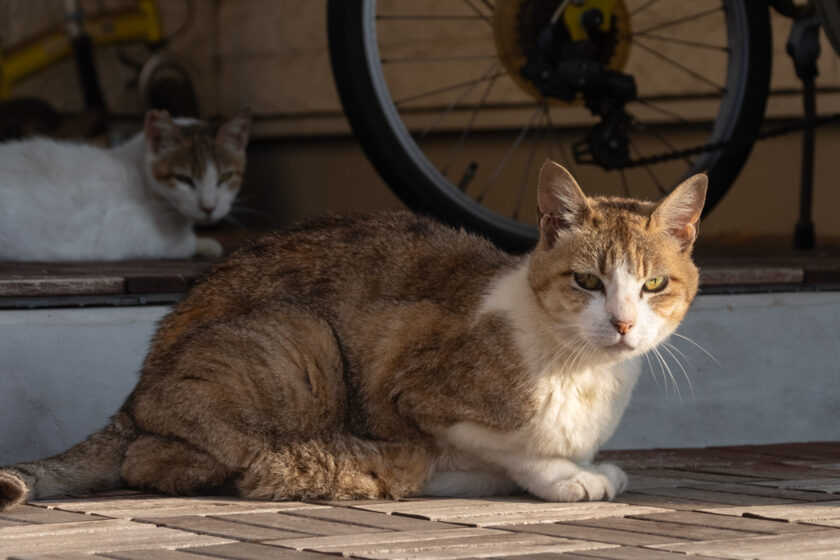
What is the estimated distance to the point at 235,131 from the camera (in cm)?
480

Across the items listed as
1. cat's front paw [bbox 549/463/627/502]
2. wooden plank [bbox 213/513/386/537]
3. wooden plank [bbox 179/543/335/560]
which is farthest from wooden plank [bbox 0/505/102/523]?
cat's front paw [bbox 549/463/627/502]

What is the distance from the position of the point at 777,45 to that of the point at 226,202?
8.29 feet

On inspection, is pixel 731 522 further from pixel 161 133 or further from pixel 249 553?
pixel 161 133

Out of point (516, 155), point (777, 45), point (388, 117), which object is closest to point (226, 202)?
point (388, 117)

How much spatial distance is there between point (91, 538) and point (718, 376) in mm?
1961

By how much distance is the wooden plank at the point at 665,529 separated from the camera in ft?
7.27

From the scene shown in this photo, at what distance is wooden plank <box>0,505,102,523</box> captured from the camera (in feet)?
→ 7.70

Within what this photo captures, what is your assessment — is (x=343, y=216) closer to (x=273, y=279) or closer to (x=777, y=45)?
(x=273, y=279)

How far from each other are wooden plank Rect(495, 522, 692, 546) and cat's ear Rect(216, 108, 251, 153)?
2776 mm

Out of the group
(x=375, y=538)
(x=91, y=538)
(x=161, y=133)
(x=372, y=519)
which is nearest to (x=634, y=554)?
(x=375, y=538)

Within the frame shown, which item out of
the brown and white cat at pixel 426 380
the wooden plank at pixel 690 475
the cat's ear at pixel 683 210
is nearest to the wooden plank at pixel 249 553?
the brown and white cat at pixel 426 380

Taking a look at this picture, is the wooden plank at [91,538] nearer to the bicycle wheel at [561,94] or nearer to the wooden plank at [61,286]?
the wooden plank at [61,286]

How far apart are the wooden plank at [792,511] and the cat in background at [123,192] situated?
2648mm

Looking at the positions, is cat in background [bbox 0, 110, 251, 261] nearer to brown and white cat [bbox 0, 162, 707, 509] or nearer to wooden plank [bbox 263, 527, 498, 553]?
brown and white cat [bbox 0, 162, 707, 509]
